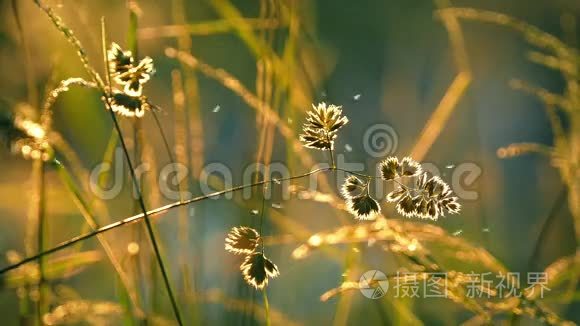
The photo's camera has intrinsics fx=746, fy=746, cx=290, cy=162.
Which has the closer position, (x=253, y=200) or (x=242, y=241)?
(x=242, y=241)

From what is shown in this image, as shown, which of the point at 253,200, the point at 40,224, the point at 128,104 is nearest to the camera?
the point at 128,104

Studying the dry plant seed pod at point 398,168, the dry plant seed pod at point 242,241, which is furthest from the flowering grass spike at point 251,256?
the dry plant seed pod at point 398,168

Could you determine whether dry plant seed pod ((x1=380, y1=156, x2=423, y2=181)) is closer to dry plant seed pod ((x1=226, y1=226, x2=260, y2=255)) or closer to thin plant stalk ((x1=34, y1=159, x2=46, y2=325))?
dry plant seed pod ((x1=226, y1=226, x2=260, y2=255))

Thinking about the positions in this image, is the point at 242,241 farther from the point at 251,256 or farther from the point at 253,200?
the point at 253,200

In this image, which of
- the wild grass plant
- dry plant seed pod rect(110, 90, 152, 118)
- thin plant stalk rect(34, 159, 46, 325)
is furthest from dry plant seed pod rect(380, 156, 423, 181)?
thin plant stalk rect(34, 159, 46, 325)

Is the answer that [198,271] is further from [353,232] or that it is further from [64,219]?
[64,219]

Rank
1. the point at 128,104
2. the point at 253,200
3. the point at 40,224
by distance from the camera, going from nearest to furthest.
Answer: the point at 128,104 → the point at 40,224 → the point at 253,200

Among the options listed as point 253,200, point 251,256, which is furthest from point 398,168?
point 253,200

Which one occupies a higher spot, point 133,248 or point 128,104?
point 128,104

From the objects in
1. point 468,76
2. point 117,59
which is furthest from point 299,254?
point 468,76

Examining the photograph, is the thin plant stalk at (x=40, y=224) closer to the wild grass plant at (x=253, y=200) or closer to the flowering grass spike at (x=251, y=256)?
the wild grass plant at (x=253, y=200)
